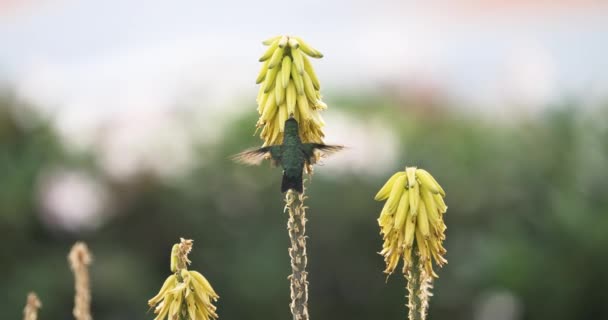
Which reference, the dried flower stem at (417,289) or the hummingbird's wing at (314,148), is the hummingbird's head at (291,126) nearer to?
the hummingbird's wing at (314,148)

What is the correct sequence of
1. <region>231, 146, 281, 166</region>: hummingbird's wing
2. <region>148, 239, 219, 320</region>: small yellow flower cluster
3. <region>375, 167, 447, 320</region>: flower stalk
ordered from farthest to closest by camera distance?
<region>231, 146, 281, 166</region>: hummingbird's wing → <region>375, 167, 447, 320</region>: flower stalk → <region>148, 239, 219, 320</region>: small yellow flower cluster

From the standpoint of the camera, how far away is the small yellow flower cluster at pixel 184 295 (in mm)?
2504

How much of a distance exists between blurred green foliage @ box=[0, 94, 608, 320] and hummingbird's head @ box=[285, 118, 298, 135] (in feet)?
21.0

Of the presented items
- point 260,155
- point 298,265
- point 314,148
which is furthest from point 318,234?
point 298,265

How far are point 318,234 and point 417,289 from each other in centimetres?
704

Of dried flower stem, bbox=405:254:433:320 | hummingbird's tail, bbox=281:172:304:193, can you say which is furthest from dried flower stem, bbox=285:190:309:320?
dried flower stem, bbox=405:254:433:320

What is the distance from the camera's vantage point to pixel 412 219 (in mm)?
2721

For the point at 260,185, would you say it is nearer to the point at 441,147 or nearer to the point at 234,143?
the point at 234,143

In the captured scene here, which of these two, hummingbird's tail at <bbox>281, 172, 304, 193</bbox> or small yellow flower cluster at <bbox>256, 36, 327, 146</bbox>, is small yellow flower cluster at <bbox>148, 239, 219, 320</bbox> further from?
small yellow flower cluster at <bbox>256, 36, 327, 146</bbox>

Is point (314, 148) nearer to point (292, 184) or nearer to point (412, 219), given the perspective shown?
point (292, 184)

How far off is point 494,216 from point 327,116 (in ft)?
6.97

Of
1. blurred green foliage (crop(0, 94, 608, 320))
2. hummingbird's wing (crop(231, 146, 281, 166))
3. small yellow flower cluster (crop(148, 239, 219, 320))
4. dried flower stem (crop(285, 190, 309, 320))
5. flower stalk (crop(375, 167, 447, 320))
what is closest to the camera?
small yellow flower cluster (crop(148, 239, 219, 320))

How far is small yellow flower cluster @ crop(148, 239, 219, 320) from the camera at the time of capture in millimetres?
2504

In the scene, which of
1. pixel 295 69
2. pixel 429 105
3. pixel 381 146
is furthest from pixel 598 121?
pixel 295 69
